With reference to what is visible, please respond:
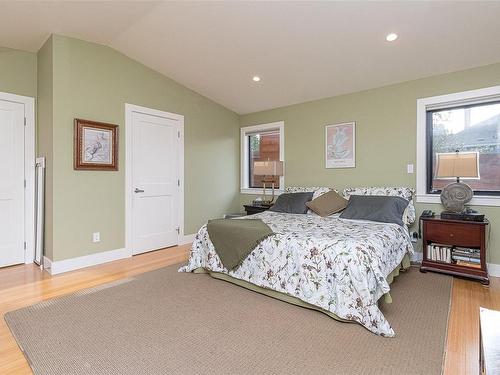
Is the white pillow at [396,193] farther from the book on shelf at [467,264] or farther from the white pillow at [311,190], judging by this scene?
the book on shelf at [467,264]

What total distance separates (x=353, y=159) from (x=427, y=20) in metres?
1.87

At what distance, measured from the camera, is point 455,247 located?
3.08m

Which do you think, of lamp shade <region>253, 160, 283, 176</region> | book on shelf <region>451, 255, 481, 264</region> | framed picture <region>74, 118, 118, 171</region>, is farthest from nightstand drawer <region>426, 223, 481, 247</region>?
framed picture <region>74, 118, 118, 171</region>

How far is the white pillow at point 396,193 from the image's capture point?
3.43 meters

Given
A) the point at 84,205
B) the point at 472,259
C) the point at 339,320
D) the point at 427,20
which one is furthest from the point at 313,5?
the point at 84,205

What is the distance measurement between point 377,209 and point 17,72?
4.56m

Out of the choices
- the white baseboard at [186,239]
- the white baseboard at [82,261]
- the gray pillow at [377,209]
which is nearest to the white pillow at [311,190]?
the gray pillow at [377,209]

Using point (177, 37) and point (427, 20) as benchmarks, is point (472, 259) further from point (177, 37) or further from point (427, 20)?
point (177, 37)

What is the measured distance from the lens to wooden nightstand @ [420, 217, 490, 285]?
287 centimetres

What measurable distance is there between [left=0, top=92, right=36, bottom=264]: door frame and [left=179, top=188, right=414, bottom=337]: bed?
7.21ft

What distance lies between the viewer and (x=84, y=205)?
346 cm

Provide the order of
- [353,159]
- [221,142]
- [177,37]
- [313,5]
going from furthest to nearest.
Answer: [221,142] → [353,159] → [177,37] → [313,5]

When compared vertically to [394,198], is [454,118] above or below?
above

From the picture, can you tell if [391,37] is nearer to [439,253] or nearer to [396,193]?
[396,193]
